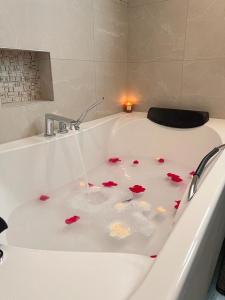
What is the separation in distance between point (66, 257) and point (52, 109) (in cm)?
109

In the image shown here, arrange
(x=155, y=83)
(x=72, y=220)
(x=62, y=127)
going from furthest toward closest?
(x=155, y=83)
(x=62, y=127)
(x=72, y=220)

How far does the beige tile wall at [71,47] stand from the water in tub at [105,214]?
45 cm

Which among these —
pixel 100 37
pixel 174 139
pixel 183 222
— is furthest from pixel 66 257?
pixel 100 37

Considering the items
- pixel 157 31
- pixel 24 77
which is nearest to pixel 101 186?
pixel 24 77

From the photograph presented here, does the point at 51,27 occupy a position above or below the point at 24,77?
above

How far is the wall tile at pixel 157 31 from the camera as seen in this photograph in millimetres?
1783

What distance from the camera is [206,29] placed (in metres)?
1.69

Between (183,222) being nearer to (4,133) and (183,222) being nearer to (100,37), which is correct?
(4,133)

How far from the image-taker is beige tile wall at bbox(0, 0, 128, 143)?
1202 millimetres

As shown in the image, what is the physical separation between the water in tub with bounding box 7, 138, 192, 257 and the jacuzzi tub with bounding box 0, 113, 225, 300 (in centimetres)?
4

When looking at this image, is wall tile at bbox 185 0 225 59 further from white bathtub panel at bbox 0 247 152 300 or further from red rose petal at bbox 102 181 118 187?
white bathtub panel at bbox 0 247 152 300

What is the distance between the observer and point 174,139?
1.83m

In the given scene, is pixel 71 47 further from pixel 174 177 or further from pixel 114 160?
pixel 174 177

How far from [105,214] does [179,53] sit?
1.39 metres
